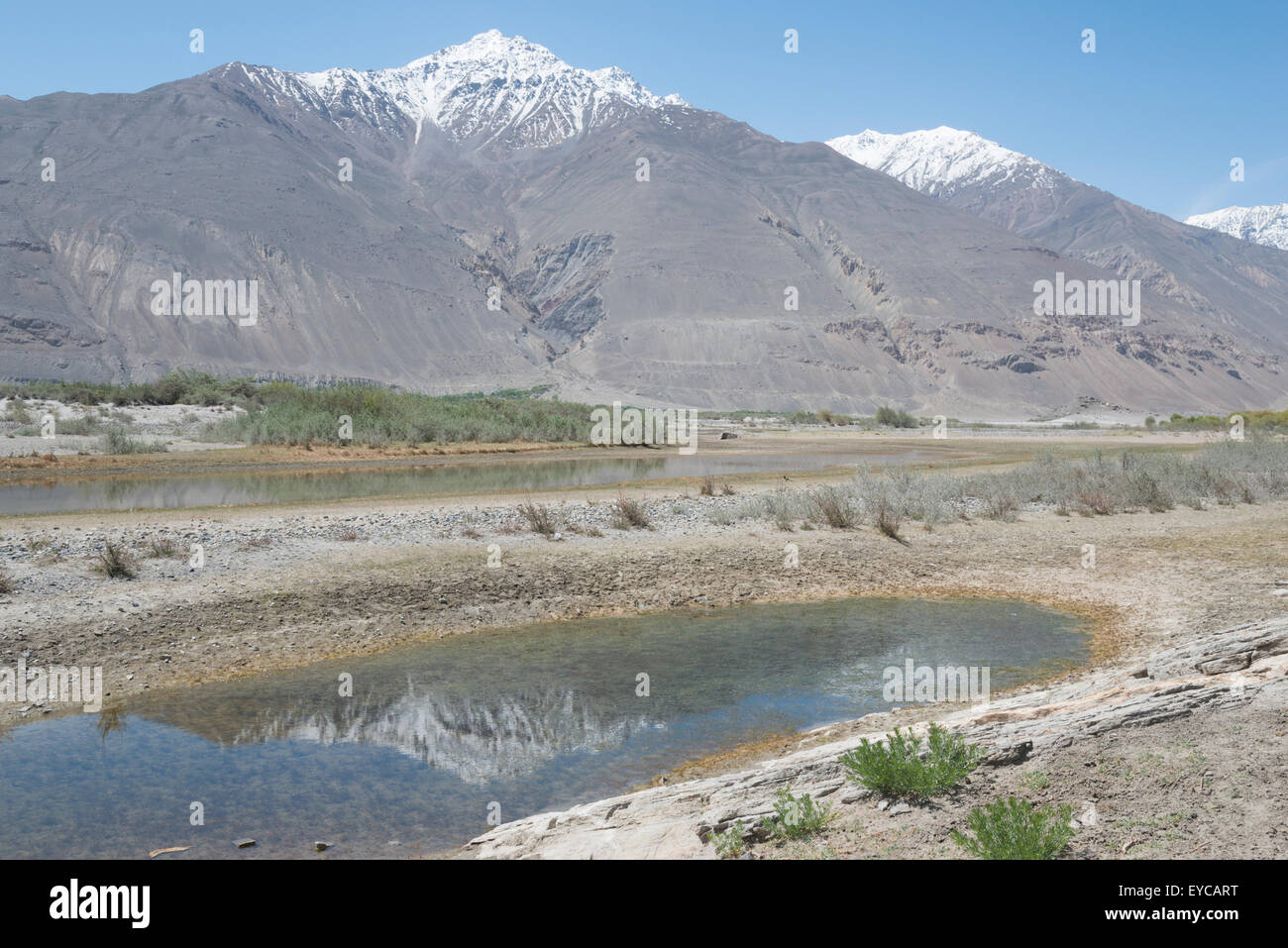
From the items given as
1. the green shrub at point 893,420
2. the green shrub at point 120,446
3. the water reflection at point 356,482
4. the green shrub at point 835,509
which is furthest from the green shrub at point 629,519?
the green shrub at point 893,420

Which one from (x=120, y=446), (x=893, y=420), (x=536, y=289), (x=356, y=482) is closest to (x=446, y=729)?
(x=356, y=482)

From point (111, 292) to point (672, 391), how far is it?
73258mm

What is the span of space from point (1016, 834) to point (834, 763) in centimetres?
178

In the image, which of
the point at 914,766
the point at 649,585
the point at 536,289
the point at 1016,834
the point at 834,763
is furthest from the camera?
the point at 536,289

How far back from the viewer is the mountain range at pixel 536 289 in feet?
358

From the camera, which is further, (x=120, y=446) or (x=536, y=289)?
(x=536, y=289)

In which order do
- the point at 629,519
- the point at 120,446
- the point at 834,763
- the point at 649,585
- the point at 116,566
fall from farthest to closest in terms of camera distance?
the point at 120,446 < the point at 629,519 < the point at 649,585 < the point at 116,566 < the point at 834,763

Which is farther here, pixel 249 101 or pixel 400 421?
pixel 249 101

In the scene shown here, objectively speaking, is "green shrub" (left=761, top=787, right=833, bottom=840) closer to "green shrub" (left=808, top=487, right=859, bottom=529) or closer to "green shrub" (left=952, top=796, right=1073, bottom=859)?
"green shrub" (left=952, top=796, right=1073, bottom=859)

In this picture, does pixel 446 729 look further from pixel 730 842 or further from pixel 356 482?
pixel 356 482

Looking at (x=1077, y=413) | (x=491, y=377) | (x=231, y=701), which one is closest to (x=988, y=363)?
(x=1077, y=413)

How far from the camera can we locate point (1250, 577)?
1318 centimetres

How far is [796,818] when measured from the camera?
15.8ft
